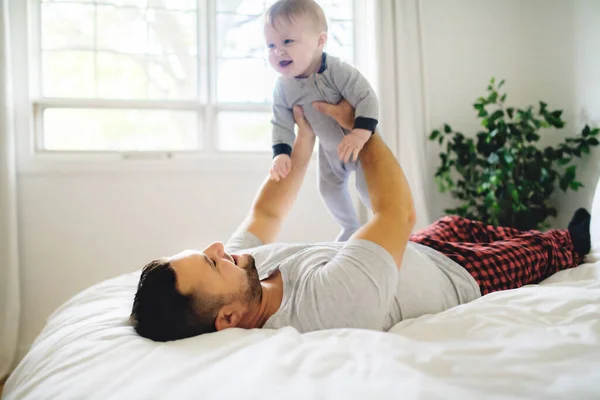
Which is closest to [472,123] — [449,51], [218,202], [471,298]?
[449,51]

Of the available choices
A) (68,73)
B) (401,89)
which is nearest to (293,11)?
(401,89)

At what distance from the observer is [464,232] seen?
1784 mm

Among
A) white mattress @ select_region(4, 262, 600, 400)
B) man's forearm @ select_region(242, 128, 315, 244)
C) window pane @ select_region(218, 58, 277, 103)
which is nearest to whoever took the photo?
white mattress @ select_region(4, 262, 600, 400)

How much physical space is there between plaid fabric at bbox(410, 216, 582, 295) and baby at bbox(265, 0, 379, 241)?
0.34 m

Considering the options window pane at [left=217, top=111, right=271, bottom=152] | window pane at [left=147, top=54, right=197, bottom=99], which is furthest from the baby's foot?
window pane at [left=147, top=54, right=197, bottom=99]

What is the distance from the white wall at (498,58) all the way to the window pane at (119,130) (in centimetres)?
152

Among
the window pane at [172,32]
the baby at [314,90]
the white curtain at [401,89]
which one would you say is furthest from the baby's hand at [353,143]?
the window pane at [172,32]

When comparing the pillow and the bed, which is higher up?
the pillow

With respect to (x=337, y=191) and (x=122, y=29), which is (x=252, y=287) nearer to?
(x=337, y=191)

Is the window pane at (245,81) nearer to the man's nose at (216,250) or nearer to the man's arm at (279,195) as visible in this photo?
the man's arm at (279,195)

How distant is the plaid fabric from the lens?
138 centimetres

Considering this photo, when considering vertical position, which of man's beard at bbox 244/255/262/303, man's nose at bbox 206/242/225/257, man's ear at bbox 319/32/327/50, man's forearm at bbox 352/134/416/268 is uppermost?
man's ear at bbox 319/32/327/50

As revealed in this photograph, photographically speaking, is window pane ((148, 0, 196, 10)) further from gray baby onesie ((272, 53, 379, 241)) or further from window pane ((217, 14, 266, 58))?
gray baby onesie ((272, 53, 379, 241))

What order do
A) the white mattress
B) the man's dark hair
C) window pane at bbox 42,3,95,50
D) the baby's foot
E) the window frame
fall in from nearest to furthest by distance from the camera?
the white mattress, the man's dark hair, the baby's foot, the window frame, window pane at bbox 42,3,95,50
